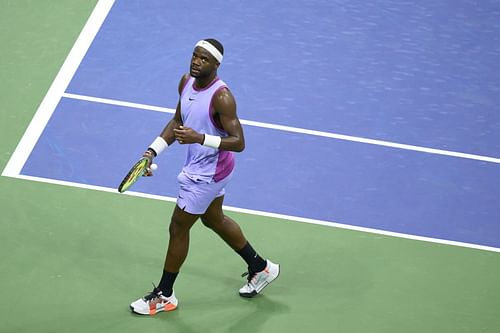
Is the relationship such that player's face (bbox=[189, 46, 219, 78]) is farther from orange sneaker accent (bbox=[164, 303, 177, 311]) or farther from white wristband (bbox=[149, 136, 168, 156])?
orange sneaker accent (bbox=[164, 303, 177, 311])

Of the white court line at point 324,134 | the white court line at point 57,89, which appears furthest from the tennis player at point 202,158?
the white court line at point 324,134

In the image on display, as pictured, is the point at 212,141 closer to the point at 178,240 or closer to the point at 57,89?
the point at 178,240

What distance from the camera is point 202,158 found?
9.03 meters

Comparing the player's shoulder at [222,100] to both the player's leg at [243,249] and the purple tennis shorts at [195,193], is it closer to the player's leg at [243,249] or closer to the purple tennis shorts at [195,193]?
the purple tennis shorts at [195,193]

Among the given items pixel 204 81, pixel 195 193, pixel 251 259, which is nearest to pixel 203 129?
pixel 204 81

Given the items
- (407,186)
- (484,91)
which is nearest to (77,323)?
(407,186)

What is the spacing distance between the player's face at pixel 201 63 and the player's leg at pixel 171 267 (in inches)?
45.5

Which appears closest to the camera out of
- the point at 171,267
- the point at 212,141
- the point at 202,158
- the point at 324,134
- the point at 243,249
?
the point at 212,141

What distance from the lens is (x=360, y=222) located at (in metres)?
10.8

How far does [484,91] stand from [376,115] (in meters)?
1.46

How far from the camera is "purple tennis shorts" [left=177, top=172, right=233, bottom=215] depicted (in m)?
9.03

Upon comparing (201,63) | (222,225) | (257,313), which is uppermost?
(201,63)

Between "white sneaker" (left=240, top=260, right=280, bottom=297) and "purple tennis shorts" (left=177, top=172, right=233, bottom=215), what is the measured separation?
95cm

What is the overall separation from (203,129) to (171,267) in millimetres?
1250
